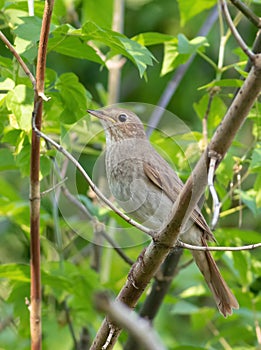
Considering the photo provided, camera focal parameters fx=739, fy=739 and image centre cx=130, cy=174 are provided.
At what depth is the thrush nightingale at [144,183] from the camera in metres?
3.45

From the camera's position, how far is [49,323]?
443cm

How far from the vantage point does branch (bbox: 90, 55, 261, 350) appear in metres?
1.92

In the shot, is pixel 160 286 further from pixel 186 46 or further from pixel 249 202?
pixel 186 46

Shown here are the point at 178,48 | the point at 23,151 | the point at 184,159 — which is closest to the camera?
the point at 23,151

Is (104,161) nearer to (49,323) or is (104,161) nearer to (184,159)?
(184,159)

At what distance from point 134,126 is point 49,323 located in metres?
1.38

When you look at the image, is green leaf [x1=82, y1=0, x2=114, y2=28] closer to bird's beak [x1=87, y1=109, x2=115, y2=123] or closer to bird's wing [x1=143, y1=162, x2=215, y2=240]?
bird's beak [x1=87, y1=109, x2=115, y2=123]

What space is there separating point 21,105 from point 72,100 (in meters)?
0.30

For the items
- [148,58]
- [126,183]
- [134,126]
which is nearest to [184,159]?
[134,126]

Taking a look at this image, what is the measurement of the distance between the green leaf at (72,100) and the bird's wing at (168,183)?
42 centimetres

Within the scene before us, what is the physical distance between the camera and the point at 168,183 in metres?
3.49

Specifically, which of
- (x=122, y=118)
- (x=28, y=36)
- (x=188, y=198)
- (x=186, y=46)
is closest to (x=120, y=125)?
(x=122, y=118)

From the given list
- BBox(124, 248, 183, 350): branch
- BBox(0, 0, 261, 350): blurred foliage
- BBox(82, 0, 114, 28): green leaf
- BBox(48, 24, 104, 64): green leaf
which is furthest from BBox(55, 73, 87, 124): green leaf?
BBox(82, 0, 114, 28): green leaf

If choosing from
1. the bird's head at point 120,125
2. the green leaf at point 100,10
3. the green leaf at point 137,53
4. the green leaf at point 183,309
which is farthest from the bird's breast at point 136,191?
the green leaf at point 100,10
